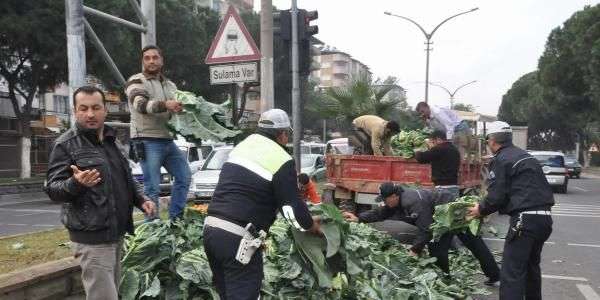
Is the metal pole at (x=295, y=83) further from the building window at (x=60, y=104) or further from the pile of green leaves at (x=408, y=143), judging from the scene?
A: the building window at (x=60, y=104)

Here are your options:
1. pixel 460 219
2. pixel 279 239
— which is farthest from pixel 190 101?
pixel 460 219

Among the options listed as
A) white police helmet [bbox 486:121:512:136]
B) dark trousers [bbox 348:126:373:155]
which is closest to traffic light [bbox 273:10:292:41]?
dark trousers [bbox 348:126:373:155]

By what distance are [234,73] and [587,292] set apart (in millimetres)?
4813

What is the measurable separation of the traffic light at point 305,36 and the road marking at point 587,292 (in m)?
4.73

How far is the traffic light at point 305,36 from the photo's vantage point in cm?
876

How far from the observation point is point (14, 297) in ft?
12.8

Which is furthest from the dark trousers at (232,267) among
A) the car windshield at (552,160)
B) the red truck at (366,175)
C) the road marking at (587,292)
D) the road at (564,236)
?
the car windshield at (552,160)

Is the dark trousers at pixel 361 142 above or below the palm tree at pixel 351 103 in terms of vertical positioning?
below

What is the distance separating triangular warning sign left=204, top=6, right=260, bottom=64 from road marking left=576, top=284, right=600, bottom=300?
4.60 m

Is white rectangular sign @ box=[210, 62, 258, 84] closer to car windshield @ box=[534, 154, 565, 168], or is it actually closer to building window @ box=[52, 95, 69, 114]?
car windshield @ box=[534, 154, 565, 168]

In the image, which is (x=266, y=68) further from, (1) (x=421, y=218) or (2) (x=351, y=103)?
(2) (x=351, y=103)

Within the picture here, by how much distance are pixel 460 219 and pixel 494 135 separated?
1.32 m

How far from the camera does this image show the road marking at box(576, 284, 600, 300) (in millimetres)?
6520

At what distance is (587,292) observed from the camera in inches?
266
